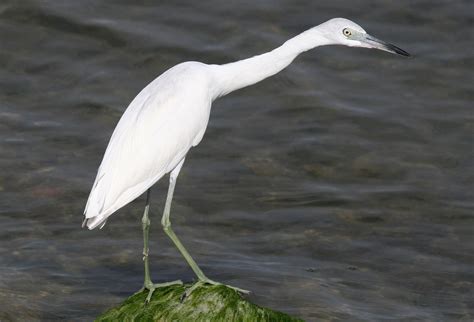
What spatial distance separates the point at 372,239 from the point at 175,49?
4039 mm

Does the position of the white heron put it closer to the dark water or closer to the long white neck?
the long white neck

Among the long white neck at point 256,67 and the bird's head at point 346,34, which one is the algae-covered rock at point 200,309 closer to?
the long white neck at point 256,67

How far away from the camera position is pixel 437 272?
8.37m

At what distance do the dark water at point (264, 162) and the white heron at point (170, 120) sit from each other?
1689mm

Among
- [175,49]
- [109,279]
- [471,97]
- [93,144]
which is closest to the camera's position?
[109,279]

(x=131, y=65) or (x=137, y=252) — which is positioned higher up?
(x=131, y=65)

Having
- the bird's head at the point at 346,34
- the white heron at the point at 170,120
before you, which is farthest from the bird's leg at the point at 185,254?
the bird's head at the point at 346,34

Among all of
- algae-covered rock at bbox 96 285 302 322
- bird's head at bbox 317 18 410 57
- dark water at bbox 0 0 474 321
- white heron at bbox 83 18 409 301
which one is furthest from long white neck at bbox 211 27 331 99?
dark water at bbox 0 0 474 321

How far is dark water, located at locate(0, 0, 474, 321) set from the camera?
8.14 metres

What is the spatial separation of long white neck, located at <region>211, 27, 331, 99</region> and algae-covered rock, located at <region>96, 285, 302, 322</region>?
1.44 m

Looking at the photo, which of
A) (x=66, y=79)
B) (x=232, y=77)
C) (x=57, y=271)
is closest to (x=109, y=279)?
(x=57, y=271)

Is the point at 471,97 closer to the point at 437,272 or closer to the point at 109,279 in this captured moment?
the point at 437,272

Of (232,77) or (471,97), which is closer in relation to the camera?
(232,77)

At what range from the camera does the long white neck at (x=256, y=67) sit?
22.0 ft
